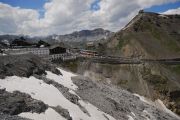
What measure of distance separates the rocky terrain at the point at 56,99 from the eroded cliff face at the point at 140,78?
83.2 feet

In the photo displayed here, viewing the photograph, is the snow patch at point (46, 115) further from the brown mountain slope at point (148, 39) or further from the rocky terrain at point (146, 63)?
the brown mountain slope at point (148, 39)

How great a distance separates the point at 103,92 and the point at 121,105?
4.28m

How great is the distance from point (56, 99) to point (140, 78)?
46705 mm

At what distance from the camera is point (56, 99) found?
31.1 meters

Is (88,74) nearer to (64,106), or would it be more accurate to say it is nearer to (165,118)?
(165,118)

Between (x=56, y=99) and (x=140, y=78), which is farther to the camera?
(x=140, y=78)

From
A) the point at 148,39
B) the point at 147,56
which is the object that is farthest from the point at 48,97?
the point at 148,39

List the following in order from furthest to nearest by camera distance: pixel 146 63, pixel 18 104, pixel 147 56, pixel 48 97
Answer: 1. pixel 147 56
2. pixel 146 63
3. pixel 48 97
4. pixel 18 104

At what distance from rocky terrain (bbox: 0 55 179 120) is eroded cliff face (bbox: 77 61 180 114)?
25368mm

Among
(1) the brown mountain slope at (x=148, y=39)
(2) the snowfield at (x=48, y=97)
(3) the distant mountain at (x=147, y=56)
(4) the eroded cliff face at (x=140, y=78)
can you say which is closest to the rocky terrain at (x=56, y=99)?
(2) the snowfield at (x=48, y=97)

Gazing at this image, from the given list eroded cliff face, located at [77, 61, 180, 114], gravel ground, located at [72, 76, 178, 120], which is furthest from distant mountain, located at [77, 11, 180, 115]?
gravel ground, located at [72, 76, 178, 120]

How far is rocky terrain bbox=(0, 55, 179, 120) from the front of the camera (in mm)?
26203

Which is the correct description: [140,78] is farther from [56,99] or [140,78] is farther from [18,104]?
[18,104]

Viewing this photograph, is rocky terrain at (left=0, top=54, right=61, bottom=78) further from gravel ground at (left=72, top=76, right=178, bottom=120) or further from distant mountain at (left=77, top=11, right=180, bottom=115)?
distant mountain at (left=77, top=11, right=180, bottom=115)
